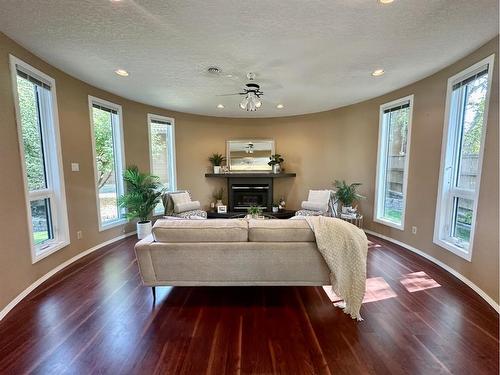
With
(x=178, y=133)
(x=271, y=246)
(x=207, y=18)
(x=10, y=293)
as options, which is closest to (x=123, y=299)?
(x=10, y=293)

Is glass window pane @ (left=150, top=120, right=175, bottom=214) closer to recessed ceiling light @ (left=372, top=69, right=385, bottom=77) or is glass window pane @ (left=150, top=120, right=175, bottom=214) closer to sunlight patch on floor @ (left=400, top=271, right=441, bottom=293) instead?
recessed ceiling light @ (left=372, top=69, right=385, bottom=77)

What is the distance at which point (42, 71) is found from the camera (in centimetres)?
275

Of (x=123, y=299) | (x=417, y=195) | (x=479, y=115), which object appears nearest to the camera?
(x=123, y=299)

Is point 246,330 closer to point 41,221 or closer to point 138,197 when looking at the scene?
point 41,221

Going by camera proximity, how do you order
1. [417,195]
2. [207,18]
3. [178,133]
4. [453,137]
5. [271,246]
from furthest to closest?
1. [178,133]
2. [417,195]
3. [453,137]
4. [271,246]
5. [207,18]

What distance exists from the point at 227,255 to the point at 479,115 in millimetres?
3144

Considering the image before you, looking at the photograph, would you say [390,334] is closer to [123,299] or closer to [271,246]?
[271,246]

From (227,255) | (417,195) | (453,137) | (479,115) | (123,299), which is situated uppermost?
(479,115)

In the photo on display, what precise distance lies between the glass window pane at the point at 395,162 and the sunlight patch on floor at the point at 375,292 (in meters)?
1.73

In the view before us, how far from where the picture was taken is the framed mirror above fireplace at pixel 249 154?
19.2 ft

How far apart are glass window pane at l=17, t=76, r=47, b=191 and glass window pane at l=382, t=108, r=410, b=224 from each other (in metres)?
5.14

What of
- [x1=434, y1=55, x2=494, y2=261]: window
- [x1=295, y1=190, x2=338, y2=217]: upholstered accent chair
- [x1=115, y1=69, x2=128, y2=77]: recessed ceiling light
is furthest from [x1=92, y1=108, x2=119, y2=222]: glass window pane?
[x1=434, y1=55, x2=494, y2=261]: window

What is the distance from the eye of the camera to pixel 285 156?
5895 mm

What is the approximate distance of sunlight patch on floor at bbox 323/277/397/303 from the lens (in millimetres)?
2322
